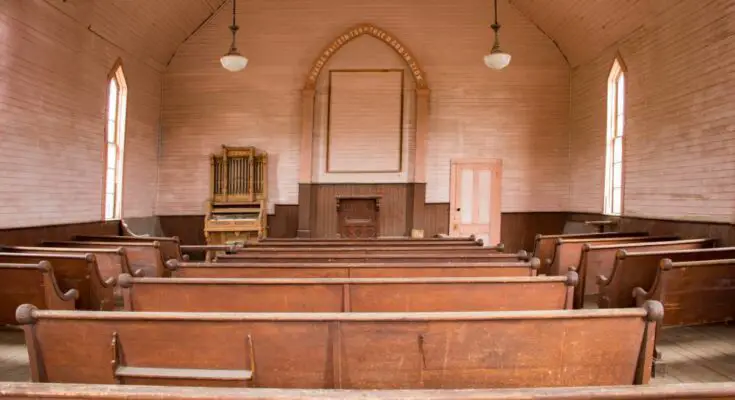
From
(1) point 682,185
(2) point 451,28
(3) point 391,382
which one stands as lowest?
(3) point 391,382

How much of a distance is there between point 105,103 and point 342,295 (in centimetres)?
694

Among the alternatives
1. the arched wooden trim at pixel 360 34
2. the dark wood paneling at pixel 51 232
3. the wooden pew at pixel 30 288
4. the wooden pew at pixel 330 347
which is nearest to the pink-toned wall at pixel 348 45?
the arched wooden trim at pixel 360 34

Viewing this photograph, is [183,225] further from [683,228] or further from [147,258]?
[683,228]

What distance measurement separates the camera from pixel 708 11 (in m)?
5.97

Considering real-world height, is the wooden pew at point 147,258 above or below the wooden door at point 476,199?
below

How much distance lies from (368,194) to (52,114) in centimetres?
573

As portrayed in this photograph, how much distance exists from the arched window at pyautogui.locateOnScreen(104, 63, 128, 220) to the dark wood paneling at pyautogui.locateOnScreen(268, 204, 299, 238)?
2.92 m

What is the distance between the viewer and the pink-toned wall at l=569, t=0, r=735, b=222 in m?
5.68

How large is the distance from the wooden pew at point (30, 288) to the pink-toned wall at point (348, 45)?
20.8 feet

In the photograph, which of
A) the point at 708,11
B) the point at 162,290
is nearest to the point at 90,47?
the point at 162,290

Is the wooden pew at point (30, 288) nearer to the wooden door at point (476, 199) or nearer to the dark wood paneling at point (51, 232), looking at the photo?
the dark wood paneling at point (51, 232)

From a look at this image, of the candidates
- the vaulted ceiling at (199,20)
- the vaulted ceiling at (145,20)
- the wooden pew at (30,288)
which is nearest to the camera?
the wooden pew at (30,288)

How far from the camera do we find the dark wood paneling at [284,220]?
386 inches

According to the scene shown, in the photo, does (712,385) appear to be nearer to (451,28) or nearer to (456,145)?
(456,145)
